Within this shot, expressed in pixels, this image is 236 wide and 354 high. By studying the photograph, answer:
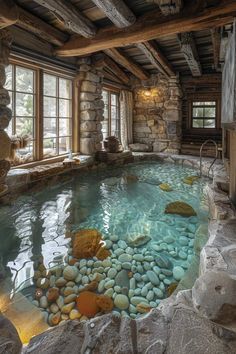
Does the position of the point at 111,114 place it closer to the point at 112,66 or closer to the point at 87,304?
the point at 112,66

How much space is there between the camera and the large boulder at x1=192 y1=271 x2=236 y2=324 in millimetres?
1181

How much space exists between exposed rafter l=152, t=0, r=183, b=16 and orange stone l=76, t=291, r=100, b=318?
3596 mm

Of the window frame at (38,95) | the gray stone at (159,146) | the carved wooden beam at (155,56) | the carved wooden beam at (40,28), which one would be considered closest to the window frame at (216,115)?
the gray stone at (159,146)

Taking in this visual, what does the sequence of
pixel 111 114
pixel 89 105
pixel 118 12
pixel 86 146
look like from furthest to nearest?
pixel 111 114 < pixel 86 146 < pixel 89 105 < pixel 118 12

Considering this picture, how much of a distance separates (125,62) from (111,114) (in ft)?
6.01

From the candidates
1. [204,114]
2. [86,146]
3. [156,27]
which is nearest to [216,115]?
[204,114]

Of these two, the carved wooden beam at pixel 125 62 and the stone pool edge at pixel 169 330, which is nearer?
the stone pool edge at pixel 169 330

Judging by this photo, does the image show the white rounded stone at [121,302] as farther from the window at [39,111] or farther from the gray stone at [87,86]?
the gray stone at [87,86]

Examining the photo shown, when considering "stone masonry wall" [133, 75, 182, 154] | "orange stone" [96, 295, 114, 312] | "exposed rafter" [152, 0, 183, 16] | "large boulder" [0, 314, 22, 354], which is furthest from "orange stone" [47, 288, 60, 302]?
"stone masonry wall" [133, 75, 182, 154]

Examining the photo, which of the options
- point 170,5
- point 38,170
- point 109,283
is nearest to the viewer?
point 109,283

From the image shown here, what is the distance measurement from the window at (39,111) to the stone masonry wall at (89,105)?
0.97 feet

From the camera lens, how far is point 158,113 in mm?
8445

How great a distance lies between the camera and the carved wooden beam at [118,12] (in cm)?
315

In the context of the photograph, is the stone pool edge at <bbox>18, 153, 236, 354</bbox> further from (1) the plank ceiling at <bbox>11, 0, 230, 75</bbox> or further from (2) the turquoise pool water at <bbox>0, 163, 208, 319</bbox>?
(1) the plank ceiling at <bbox>11, 0, 230, 75</bbox>
